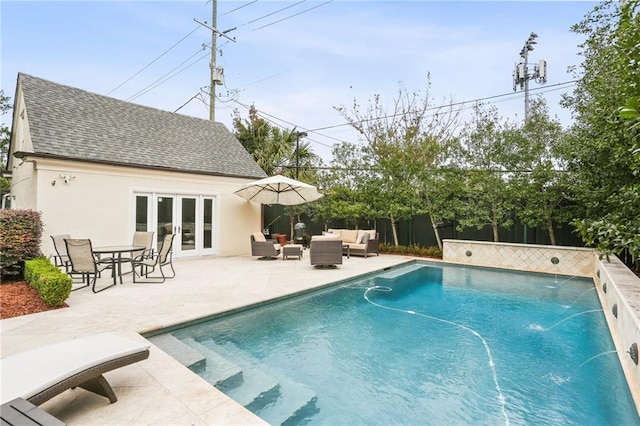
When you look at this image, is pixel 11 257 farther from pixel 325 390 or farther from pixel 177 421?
pixel 325 390

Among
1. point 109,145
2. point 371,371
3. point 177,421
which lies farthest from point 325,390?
point 109,145

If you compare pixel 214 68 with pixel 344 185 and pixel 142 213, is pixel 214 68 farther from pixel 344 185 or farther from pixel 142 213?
pixel 142 213

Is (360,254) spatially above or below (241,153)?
below

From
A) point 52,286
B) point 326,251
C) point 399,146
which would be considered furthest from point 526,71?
point 52,286

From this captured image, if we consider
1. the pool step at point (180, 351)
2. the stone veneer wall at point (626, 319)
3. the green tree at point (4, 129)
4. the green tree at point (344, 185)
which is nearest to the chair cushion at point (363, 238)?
the green tree at point (344, 185)

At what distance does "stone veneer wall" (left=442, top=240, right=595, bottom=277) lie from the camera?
31.7ft

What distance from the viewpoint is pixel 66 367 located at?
104 inches

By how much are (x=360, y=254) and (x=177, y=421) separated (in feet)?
34.7

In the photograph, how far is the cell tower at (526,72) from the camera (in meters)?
17.9

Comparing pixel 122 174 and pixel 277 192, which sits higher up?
pixel 122 174

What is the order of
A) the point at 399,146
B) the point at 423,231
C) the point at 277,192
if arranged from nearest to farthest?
the point at 277,192 < the point at 423,231 < the point at 399,146

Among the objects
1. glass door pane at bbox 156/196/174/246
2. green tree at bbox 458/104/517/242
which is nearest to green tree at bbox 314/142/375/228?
green tree at bbox 458/104/517/242

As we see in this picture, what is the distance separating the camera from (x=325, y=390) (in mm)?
3629

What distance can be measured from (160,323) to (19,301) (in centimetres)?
282
